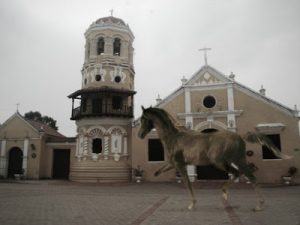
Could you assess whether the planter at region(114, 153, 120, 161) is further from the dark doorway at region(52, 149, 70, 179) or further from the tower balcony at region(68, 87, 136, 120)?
the dark doorway at region(52, 149, 70, 179)

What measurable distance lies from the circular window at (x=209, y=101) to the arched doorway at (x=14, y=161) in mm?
17716

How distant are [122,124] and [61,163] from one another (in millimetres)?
8093

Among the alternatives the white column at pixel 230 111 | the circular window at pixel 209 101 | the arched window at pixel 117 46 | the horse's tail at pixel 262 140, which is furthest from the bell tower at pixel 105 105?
the horse's tail at pixel 262 140

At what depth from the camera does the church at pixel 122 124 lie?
1998 centimetres

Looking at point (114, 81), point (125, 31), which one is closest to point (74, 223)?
point (114, 81)

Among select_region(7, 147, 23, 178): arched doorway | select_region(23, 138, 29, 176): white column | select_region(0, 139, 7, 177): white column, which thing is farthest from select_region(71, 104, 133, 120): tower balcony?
select_region(0, 139, 7, 177): white column

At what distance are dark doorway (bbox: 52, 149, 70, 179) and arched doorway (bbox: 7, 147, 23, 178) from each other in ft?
10.2

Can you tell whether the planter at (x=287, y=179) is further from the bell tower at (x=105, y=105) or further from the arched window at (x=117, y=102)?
the arched window at (x=117, y=102)

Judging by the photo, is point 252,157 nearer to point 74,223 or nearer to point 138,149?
point 138,149

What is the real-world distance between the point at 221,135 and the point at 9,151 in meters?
24.7

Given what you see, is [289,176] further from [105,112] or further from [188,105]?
[105,112]

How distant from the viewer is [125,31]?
1030 inches

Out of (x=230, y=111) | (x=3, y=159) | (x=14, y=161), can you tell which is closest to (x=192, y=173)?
(x=230, y=111)

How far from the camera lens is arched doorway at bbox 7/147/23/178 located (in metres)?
26.6
